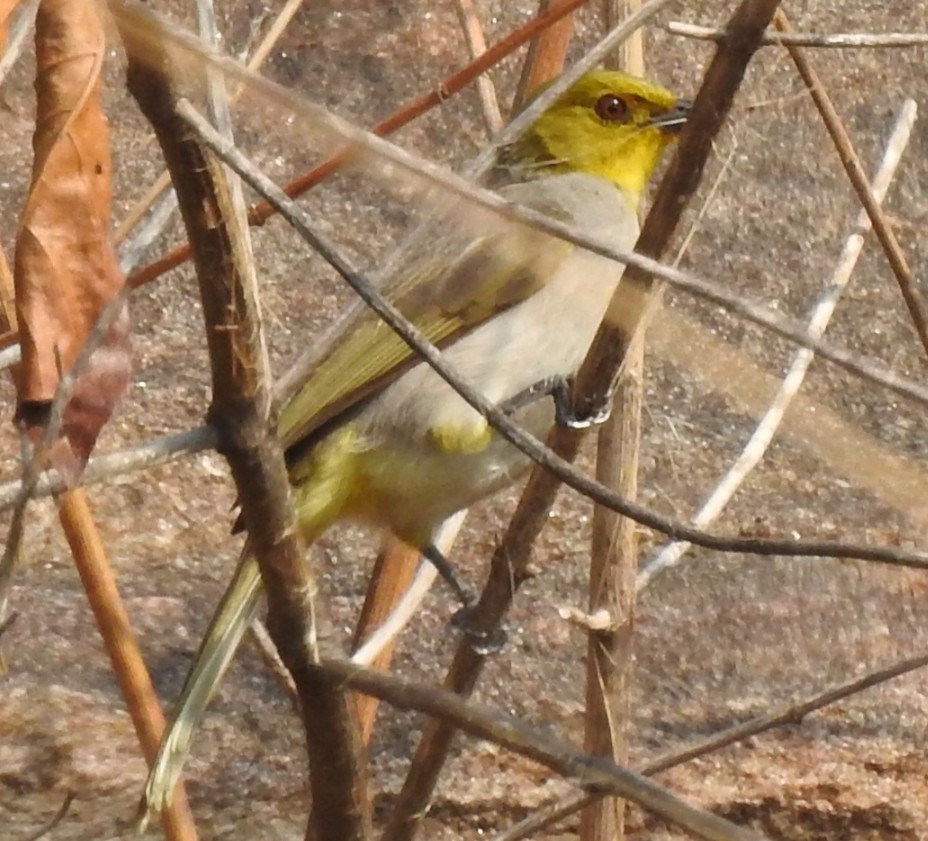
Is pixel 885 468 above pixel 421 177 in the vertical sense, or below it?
above

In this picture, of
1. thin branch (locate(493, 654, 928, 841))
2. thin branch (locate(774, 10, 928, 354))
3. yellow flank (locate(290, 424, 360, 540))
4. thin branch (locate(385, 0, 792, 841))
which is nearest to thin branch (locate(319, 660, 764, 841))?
thin branch (locate(385, 0, 792, 841))

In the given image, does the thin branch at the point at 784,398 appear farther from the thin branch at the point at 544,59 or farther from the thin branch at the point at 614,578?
the thin branch at the point at 544,59

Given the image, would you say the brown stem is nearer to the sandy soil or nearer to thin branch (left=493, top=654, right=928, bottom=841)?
thin branch (left=493, top=654, right=928, bottom=841)

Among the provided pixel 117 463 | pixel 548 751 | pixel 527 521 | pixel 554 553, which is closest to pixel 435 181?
pixel 117 463

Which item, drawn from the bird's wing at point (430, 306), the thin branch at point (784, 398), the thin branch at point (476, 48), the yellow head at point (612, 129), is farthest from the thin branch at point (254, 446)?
the yellow head at point (612, 129)

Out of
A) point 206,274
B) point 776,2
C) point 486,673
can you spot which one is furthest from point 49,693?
point 776,2

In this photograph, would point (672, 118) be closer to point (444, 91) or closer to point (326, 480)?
point (444, 91)

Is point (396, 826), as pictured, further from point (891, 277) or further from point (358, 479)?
point (891, 277)

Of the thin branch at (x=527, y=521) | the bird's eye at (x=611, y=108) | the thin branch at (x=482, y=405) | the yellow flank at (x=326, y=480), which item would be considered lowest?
the thin branch at (x=482, y=405)
